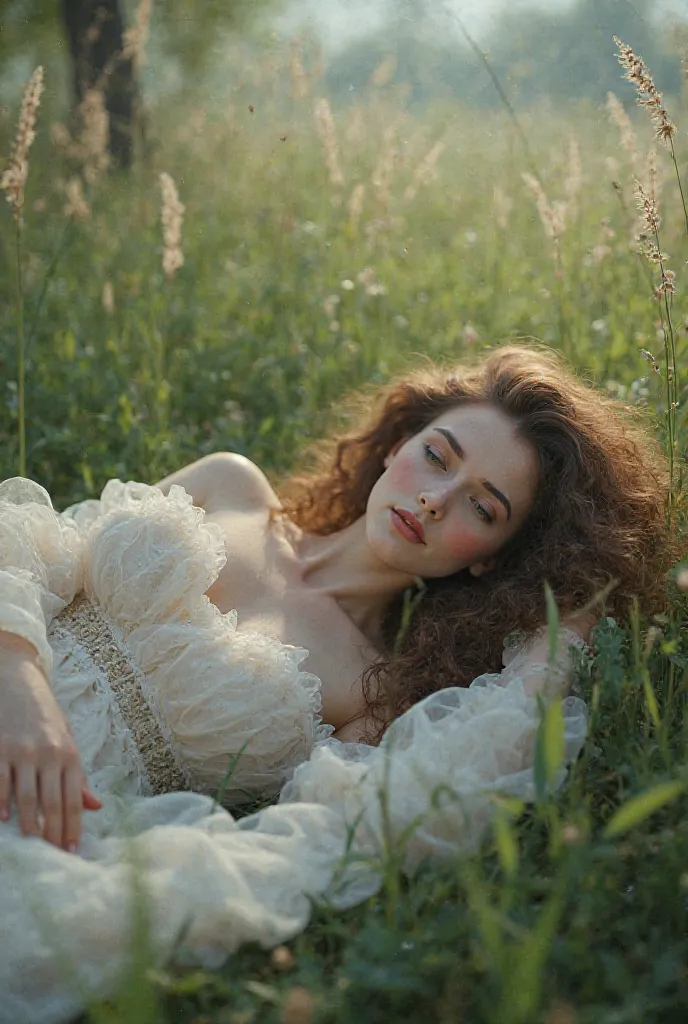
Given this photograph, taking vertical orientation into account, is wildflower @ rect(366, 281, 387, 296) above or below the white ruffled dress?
above

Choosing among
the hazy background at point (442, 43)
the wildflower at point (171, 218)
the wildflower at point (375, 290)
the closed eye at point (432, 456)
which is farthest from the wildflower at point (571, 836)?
the wildflower at point (375, 290)

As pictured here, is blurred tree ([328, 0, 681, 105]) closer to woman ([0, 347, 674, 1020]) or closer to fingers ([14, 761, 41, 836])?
woman ([0, 347, 674, 1020])

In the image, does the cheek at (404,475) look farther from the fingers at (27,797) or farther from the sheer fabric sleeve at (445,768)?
the fingers at (27,797)

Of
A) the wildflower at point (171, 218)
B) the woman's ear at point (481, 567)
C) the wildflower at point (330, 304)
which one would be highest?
the wildflower at point (171, 218)

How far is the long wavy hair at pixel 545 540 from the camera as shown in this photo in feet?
8.79

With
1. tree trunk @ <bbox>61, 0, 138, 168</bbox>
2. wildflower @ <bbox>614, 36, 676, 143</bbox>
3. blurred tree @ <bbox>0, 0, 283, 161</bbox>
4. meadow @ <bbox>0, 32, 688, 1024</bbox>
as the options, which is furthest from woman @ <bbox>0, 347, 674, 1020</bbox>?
tree trunk @ <bbox>61, 0, 138, 168</bbox>

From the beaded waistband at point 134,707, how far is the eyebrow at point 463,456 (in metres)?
0.97

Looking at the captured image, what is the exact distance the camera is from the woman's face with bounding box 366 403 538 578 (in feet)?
8.67

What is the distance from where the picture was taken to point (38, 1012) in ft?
5.66

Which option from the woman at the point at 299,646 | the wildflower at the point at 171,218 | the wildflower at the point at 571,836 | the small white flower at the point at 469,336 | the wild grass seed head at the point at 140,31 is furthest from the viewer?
the wild grass seed head at the point at 140,31

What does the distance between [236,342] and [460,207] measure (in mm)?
2190

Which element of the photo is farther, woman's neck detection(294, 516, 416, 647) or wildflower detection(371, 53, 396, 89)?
wildflower detection(371, 53, 396, 89)

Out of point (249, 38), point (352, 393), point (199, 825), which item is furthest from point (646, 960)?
point (249, 38)

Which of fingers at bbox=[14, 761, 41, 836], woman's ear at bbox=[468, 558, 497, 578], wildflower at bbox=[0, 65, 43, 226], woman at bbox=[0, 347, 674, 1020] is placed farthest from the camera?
woman's ear at bbox=[468, 558, 497, 578]
